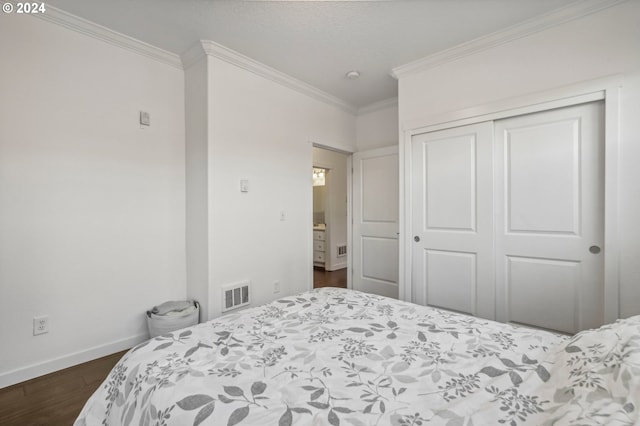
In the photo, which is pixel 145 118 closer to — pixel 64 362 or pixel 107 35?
pixel 107 35

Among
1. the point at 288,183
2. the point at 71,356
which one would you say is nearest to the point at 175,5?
the point at 288,183

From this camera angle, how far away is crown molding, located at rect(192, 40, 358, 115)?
251cm

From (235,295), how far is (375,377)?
2.01 m

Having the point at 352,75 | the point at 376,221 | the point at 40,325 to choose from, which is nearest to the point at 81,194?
the point at 40,325

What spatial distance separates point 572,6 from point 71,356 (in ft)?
14.3

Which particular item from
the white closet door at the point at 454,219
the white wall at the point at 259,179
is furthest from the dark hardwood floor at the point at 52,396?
the white closet door at the point at 454,219

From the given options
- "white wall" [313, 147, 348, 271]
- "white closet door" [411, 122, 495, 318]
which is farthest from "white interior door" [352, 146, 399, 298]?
"white wall" [313, 147, 348, 271]

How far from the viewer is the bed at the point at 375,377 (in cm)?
76

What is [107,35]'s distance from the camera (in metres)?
2.32

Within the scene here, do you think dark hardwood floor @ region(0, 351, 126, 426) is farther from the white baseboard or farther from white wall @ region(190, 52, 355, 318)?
white wall @ region(190, 52, 355, 318)

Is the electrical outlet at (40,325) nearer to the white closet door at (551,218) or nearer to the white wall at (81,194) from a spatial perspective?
the white wall at (81,194)

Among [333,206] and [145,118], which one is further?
[333,206]

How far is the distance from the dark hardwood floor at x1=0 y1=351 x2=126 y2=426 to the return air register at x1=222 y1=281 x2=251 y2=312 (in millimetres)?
908

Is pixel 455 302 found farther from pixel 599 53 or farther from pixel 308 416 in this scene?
pixel 308 416
